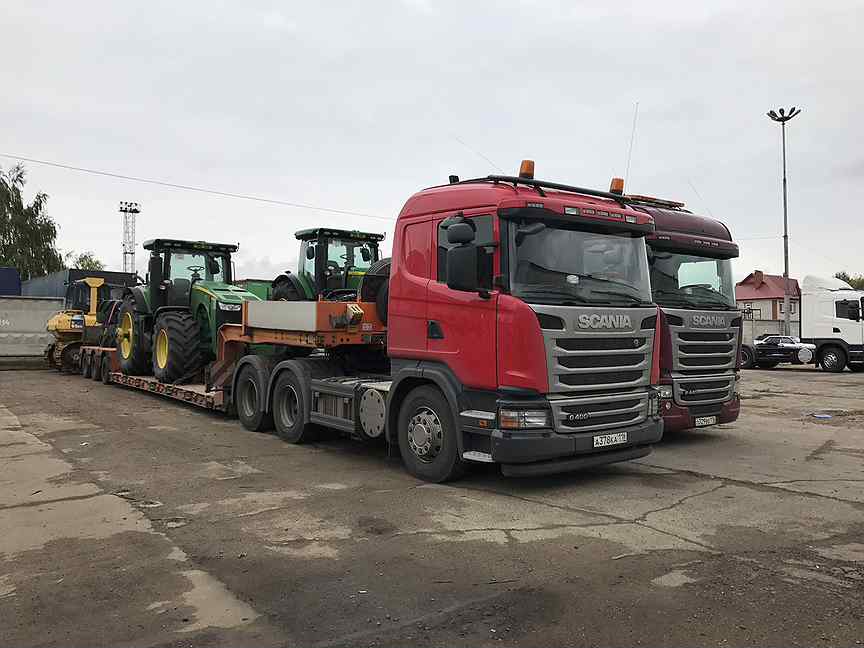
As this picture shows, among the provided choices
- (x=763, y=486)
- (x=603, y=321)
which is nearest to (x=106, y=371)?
(x=603, y=321)

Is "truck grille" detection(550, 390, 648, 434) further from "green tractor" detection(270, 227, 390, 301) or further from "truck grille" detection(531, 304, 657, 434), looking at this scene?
"green tractor" detection(270, 227, 390, 301)

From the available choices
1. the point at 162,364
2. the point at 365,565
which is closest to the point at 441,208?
the point at 365,565

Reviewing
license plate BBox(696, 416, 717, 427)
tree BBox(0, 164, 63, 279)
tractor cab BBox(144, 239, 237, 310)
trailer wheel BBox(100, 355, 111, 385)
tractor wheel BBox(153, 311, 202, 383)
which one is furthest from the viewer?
tree BBox(0, 164, 63, 279)

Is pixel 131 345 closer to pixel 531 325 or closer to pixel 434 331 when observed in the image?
pixel 434 331

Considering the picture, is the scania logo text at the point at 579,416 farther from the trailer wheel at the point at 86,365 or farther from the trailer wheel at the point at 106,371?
the trailer wheel at the point at 86,365

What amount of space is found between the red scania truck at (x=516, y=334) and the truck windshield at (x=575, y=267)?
0.04ft

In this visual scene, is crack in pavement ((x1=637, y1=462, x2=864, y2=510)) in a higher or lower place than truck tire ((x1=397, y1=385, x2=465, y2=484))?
lower

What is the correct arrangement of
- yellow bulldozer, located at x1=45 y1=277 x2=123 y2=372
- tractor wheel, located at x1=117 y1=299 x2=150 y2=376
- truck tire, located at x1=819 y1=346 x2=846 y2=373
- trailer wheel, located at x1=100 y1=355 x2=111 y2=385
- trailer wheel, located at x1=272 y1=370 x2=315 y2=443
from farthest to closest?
truck tire, located at x1=819 y1=346 x2=846 y2=373
yellow bulldozer, located at x1=45 y1=277 x2=123 y2=372
trailer wheel, located at x1=100 y1=355 x2=111 y2=385
tractor wheel, located at x1=117 y1=299 x2=150 y2=376
trailer wheel, located at x1=272 y1=370 x2=315 y2=443

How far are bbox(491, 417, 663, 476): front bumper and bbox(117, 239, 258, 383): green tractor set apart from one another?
24.2ft

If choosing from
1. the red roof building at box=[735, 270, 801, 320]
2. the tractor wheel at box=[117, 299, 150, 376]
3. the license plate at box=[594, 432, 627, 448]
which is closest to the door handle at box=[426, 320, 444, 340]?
the license plate at box=[594, 432, 627, 448]

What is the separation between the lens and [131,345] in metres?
15.0

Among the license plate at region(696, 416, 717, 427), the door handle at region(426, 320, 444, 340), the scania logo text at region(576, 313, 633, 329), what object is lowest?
the license plate at region(696, 416, 717, 427)

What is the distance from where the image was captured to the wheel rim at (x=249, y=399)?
1029 centimetres

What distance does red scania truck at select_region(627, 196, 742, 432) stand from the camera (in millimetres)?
9047
